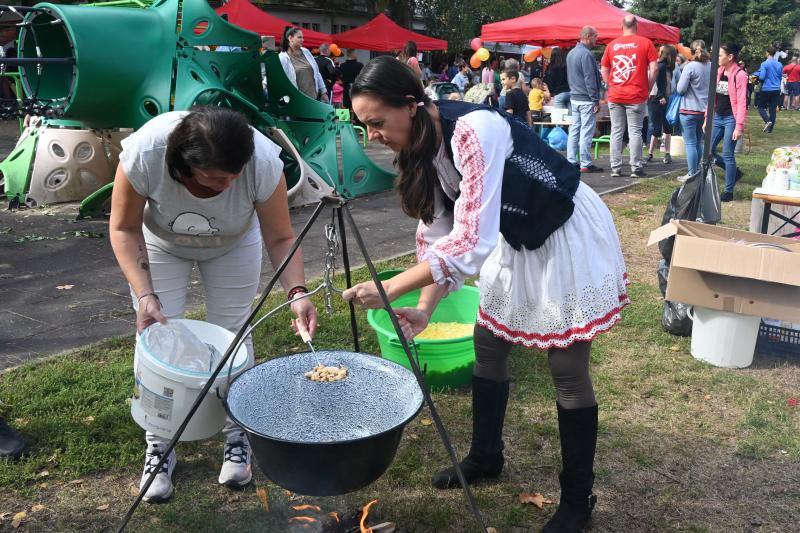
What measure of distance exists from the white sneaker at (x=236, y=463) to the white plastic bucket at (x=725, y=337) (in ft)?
8.73

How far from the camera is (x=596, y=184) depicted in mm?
9586

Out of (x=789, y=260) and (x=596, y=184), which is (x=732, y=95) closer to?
(x=596, y=184)

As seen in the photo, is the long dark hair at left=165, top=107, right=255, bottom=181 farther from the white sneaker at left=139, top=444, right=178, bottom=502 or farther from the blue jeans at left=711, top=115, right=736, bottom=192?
the blue jeans at left=711, top=115, right=736, bottom=192

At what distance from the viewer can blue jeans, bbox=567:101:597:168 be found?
9.67 meters

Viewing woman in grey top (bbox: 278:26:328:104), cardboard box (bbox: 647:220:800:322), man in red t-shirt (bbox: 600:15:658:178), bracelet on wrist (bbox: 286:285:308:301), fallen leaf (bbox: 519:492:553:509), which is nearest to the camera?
bracelet on wrist (bbox: 286:285:308:301)

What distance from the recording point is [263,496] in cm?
280

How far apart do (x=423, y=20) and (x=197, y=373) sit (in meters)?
36.4

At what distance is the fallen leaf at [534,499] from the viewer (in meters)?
2.83

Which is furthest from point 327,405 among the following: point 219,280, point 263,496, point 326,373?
point 219,280

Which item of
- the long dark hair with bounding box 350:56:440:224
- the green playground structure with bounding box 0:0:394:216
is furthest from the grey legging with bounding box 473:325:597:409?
the green playground structure with bounding box 0:0:394:216

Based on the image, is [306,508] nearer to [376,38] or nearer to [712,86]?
[712,86]

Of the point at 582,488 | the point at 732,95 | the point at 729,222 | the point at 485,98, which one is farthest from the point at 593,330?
the point at 485,98

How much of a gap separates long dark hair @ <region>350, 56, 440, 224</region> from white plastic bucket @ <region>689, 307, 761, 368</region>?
247cm

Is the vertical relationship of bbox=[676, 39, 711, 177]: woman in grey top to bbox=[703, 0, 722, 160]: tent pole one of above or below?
below
